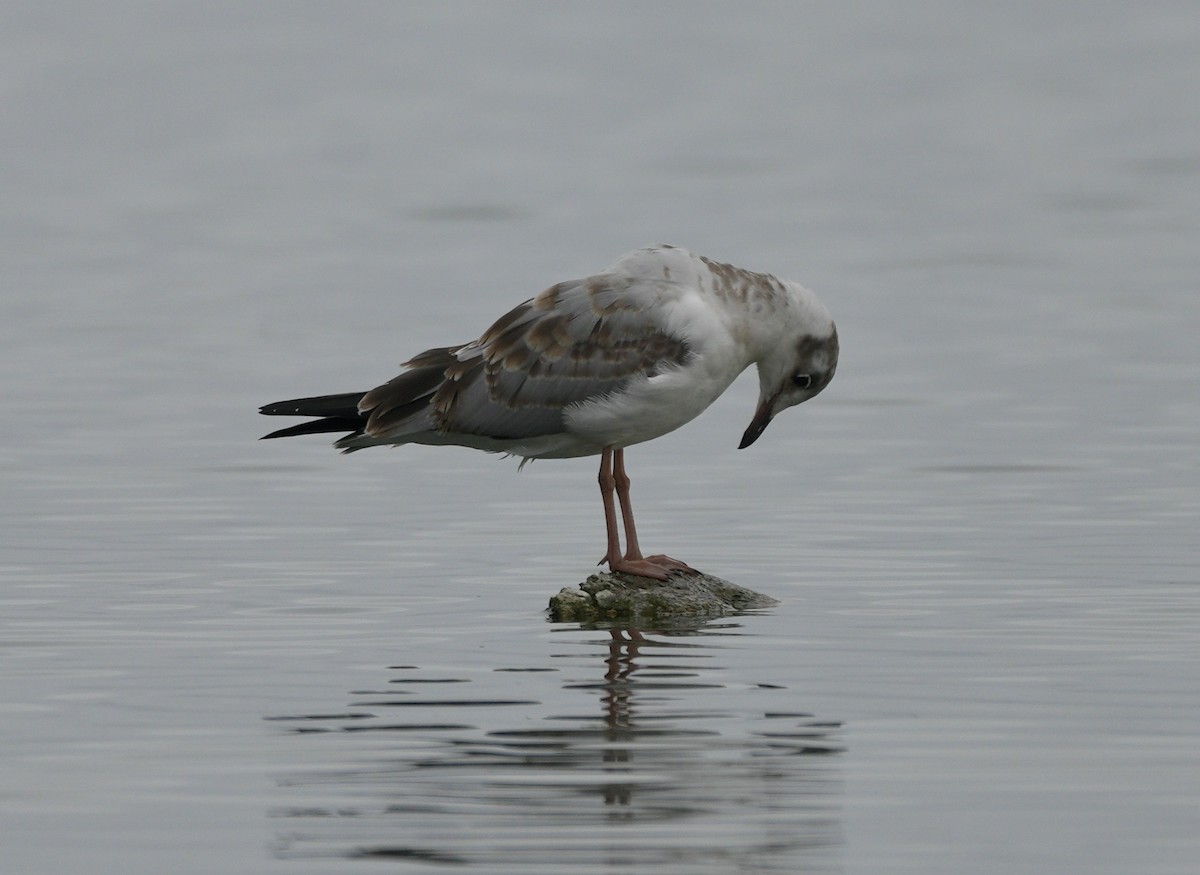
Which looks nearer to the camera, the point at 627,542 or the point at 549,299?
the point at 627,542

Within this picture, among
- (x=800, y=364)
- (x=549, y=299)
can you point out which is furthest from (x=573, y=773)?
(x=549, y=299)

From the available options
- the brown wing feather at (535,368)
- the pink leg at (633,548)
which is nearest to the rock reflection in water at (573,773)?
the pink leg at (633,548)

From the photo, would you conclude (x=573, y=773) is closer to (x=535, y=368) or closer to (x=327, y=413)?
(x=535, y=368)

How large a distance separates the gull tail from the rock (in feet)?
6.41

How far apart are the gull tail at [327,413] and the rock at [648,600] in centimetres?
195

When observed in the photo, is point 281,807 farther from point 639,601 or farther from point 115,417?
point 115,417

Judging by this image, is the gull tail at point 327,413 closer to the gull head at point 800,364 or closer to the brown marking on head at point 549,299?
the brown marking on head at point 549,299

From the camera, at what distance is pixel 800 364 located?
14.9 m

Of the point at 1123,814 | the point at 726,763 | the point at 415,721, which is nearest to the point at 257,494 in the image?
the point at 415,721

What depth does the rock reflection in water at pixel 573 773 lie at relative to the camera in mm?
9008

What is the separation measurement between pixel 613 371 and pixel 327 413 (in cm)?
201

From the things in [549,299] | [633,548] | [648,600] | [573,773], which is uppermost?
[549,299]

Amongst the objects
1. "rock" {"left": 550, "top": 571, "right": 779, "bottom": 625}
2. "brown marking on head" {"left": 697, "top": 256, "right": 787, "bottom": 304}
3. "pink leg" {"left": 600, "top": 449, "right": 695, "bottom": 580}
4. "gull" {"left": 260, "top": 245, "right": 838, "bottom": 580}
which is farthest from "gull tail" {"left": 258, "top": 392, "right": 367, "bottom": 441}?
"brown marking on head" {"left": 697, "top": 256, "right": 787, "bottom": 304}

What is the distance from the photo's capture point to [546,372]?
1492cm
